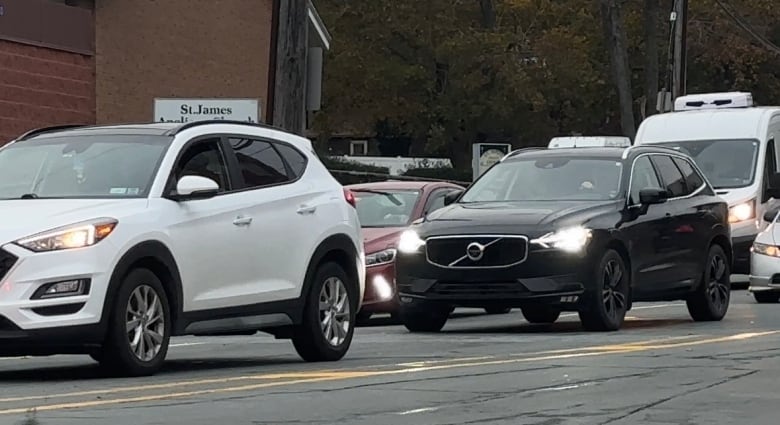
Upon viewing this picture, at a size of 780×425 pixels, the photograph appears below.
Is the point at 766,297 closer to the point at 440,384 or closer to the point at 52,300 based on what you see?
the point at 440,384

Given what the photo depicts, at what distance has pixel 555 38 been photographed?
164ft

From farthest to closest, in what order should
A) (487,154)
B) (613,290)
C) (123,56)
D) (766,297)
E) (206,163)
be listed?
(123,56)
(487,154)
(766,297)
(613,290)
(206,163)

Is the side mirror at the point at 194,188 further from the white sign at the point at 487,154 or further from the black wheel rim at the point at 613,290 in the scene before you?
the white sign at the point at 487,154

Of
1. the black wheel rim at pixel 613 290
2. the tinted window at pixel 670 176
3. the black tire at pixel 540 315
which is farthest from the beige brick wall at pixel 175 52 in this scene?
the black wheel rim at pixel 613 290

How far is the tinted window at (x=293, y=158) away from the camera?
11.7 metres

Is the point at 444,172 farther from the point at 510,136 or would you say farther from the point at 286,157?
the point at 286,157

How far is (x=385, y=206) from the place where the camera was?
57.1 feet

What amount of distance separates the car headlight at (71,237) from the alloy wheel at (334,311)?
240 centimetres

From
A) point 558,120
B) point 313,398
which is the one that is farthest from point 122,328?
point 558,120

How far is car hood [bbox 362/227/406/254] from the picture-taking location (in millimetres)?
16422

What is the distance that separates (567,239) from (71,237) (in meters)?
5.52

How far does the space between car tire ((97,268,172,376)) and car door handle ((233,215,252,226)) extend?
825mm

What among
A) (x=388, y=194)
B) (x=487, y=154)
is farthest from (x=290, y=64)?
(x=487, y=154)

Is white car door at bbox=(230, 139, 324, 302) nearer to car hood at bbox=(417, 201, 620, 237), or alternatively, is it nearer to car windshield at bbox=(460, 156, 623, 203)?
car hood at bbox=(417, 201, 620, 237)
